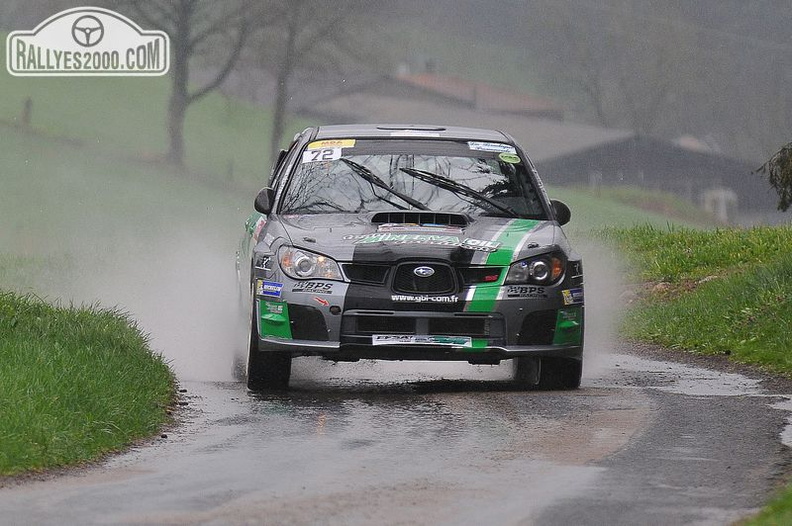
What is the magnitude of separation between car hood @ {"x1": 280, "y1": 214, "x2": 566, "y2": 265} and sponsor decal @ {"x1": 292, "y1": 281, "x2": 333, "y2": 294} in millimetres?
184

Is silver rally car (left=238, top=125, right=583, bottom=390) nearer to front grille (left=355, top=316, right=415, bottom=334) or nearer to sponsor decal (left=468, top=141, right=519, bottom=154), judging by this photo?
front grille (left=355, top=316, right=415, bottom=334)

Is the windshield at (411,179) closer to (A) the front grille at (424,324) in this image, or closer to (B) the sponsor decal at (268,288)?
(B) the sponsor decal at (268,288)

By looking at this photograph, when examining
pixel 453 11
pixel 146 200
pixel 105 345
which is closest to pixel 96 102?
pixel 146 200

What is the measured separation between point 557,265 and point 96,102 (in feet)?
87.5

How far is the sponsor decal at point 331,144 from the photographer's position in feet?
40.0

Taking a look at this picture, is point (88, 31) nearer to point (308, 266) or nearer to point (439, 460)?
point (308, 266)

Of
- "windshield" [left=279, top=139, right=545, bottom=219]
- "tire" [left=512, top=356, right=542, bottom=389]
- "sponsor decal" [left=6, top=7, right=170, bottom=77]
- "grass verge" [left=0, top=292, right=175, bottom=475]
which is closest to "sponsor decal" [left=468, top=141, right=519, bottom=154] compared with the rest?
"windshield" [left=279, top=139, right=545, bottom=219]

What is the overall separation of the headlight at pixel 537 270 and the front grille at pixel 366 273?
2.46ft

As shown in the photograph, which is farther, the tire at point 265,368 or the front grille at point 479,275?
the tire at point 265,368

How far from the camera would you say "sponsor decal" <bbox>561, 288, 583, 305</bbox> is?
1085 cm

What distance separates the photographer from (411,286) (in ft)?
34.7

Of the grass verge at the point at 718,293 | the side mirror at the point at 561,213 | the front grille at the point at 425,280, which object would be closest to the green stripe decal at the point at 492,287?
the front grille at the point at 425,280

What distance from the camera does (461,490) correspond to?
7438 mm

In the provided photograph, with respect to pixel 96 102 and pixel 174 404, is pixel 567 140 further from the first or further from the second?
pixel 174 404
